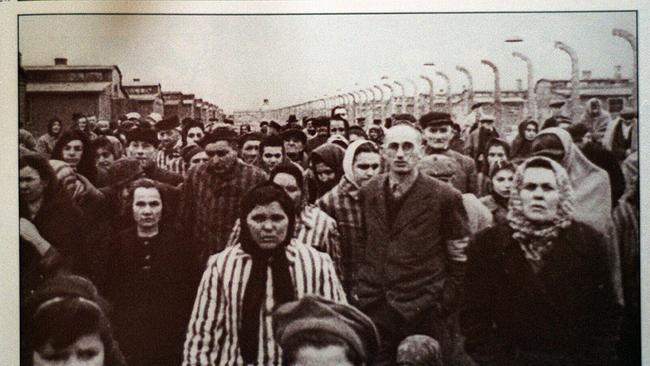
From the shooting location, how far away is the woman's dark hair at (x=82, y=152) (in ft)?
3.97

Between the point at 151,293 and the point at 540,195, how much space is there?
0.99 m

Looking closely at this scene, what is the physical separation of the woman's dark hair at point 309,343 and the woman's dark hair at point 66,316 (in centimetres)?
41

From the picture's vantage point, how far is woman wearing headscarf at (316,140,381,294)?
1.20 metres

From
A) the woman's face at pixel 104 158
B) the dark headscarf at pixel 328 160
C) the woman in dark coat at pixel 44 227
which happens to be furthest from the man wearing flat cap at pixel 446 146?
the woman in dark coat at pixel 44 227

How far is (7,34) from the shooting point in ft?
3.99

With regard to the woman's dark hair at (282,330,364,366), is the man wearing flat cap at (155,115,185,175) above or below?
above

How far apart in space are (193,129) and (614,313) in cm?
Result: 114

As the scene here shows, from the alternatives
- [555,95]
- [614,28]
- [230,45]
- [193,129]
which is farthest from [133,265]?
[614,28]

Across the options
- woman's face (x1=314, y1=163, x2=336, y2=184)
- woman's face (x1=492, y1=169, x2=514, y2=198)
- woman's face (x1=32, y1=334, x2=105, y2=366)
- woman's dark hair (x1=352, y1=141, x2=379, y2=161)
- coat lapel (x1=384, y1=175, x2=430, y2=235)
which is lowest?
woman's face (x1=32, y1=334, x2=105, y2=366)

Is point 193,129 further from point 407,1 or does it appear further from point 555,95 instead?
point 555,95

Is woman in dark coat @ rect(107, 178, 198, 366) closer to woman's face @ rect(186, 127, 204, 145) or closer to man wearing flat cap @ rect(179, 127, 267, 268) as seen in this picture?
man wearing flat cap @ rect(179, 127, 267, 268)

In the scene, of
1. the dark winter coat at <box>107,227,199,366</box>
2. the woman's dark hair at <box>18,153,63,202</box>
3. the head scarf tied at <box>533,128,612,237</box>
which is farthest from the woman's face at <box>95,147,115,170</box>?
the head scarf tied at <box>533,128,612,237</box>

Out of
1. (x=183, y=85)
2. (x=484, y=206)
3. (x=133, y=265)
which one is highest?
(x=183, y=85)

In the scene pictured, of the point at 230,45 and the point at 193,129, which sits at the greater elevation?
the point at 230,45
